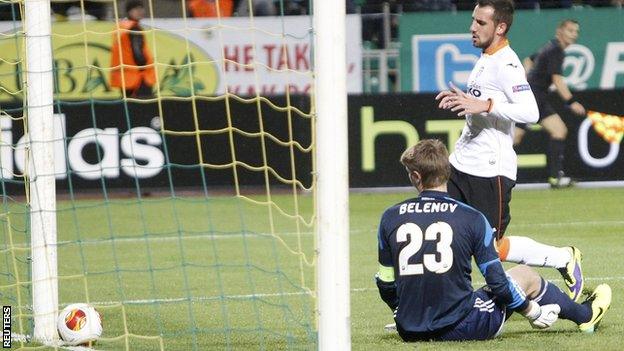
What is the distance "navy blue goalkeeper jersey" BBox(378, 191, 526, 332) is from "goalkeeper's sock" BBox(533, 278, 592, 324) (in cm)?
23

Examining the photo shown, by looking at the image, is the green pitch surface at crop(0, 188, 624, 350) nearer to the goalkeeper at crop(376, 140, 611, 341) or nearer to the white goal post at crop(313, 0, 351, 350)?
the goalkeeper at crop(376, 140, 611, 341)

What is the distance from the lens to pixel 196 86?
679 inches

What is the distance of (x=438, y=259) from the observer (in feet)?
20.3

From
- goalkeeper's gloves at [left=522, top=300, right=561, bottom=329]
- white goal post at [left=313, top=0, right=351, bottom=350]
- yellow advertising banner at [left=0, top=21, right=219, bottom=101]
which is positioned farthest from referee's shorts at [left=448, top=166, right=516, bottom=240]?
yellow advertising banner at [left=0, top=21, right=219, bottom=101]

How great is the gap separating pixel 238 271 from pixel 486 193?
304 centimetres

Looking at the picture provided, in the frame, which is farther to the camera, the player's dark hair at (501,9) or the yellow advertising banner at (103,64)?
the yellow advertising banner at (103,64)

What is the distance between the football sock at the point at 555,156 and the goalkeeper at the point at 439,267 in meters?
8.83

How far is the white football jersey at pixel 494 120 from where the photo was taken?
23.6ft

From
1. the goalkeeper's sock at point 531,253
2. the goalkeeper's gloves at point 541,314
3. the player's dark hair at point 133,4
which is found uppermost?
the player's dark hair at point 133,4

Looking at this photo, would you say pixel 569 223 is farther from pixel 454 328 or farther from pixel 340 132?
pixel 340 132

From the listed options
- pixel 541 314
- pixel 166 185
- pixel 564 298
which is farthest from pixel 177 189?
pixel 541 314

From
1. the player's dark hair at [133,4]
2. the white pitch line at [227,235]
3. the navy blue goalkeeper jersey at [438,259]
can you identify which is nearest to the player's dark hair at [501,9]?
the navy blue goalkeeper jersey at [438,259]

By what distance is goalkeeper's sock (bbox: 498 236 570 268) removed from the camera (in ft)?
23.9

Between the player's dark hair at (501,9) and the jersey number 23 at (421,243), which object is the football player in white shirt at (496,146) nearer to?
the player's dark hair at (501,9)
